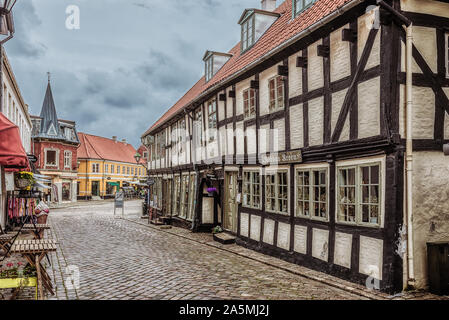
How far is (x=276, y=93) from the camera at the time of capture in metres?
10.5

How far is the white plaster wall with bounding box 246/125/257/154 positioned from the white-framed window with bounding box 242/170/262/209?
2.16 ft

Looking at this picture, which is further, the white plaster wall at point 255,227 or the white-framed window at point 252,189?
the white-framed window at point 252,189

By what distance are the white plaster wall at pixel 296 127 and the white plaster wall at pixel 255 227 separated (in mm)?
2755

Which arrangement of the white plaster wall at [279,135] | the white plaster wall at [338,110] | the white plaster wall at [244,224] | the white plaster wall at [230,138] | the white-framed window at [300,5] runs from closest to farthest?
the white plaster wall at [338,110] → the white plaster wall at [279,135] → the white-framed window at [300,5] → the white plaster wall at [244,224] → the white plaster wall at [230,138]

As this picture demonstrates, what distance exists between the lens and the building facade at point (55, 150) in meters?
40.2

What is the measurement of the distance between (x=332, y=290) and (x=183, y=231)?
10.00 meters

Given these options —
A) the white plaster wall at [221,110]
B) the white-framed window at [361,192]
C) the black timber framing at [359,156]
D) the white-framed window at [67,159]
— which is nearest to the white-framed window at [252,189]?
the black timber framing at [359,156]

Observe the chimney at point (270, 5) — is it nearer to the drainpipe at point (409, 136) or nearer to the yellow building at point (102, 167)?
the drainpipe at point (409, 136)

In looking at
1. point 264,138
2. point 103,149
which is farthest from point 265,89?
point 103,149

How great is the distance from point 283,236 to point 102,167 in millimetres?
46564

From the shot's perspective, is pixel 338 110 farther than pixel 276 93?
No

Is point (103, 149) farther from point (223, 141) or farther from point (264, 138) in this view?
point (264, 138)
